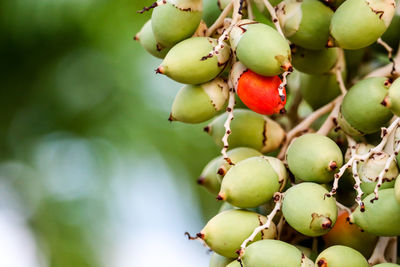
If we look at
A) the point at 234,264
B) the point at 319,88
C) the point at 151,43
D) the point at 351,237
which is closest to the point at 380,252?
the point at 351,237

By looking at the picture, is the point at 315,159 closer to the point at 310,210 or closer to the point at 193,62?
the point at 310,210

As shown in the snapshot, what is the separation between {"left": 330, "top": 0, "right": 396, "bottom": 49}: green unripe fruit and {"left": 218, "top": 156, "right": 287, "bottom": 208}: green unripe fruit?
289mm

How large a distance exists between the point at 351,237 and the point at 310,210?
16 centimetres

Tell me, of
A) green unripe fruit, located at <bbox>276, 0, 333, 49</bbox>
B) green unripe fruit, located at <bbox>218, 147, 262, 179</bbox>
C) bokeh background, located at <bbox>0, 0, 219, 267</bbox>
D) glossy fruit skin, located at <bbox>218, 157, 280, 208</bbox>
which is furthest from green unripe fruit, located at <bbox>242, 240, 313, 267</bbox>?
bokeh background, located at <bbox>0, 0, 219, 267</bbox>

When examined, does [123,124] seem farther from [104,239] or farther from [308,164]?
[308,164]

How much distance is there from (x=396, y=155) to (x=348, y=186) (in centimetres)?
23

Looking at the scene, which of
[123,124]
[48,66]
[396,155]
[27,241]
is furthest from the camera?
[48,66]

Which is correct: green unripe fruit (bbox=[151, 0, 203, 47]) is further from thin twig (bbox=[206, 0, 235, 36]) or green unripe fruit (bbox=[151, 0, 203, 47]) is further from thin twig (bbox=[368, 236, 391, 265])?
thin twig (bbox=[368, 236, 391, 265])

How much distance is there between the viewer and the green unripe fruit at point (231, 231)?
114cm

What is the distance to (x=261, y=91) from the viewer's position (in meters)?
1.17

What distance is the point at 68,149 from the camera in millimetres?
3467

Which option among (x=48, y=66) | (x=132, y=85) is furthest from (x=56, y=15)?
(x=132, y=85)

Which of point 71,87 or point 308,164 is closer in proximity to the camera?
point 308,164

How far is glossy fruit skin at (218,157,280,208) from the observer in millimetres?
1157
